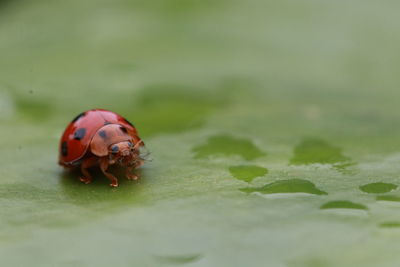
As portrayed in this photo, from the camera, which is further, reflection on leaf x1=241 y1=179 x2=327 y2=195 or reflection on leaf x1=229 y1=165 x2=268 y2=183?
reflection on leaf x1=229 y1=165 x2=268 y2=183

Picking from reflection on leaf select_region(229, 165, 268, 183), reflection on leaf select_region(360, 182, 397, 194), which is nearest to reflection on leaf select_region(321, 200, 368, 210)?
reflection on leaf select_region(360, 182, 397, 194)

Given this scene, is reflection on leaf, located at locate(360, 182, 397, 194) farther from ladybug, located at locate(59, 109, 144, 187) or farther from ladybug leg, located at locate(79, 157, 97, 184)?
ladybug leg, located at locate(79, 157, 97, 184)

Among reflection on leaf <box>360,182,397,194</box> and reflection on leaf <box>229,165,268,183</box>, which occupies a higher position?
reflection on leaf <box>229,165,268,183</box>

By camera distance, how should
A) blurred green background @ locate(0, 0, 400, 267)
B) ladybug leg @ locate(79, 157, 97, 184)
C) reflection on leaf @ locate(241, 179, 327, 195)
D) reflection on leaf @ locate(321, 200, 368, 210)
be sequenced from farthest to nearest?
ladybug leg @ locate(79, 157, 97, 184), reflection on leaf @ locate(241, 179, 327, 195), reflection on leaf @ locate(321, 200, 368, 210), blurred green background @ locate(0, 0, 400, 267)

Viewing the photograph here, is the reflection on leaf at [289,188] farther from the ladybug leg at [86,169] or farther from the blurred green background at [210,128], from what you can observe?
the ladybug leg at [86,169]

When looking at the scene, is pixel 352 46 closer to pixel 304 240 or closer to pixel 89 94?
pixel 89 94

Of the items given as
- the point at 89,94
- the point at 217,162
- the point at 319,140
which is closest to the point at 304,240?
the point at 217,162

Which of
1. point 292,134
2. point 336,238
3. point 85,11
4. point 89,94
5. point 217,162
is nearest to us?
point 336,238

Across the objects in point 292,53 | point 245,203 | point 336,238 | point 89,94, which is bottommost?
point 336,238
